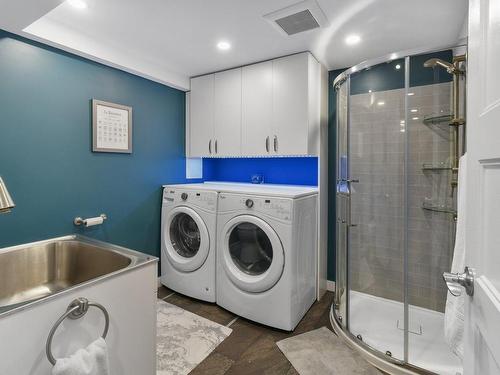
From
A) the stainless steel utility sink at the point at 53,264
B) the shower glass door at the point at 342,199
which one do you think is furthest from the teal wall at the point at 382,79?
the stainless steel utility sink at the point at 53,264

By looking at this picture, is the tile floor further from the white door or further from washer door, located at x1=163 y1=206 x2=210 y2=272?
the white door

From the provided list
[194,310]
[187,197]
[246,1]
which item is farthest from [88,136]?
[194,310]

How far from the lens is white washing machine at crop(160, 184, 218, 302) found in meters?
2.44

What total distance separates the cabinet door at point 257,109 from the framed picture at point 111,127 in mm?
1056

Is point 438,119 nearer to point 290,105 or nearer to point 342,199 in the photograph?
point 342,199

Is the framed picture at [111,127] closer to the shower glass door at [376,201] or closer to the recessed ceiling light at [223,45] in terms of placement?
the recessed ceiling light at [223,45]

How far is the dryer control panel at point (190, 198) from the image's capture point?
7.95 feet

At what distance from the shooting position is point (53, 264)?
68.5 inches

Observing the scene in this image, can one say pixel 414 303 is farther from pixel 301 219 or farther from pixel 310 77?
pixel 310 77

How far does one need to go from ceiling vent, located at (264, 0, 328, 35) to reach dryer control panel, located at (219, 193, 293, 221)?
47.5 inches

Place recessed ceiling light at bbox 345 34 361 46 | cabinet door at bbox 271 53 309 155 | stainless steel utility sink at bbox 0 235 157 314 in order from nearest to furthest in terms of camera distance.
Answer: stainless steel utility sink at bbox 0 235 157 314 → recessed ceiling light at bbox 345 34 361 46 → cabinet door at bbox 271 53 309 155

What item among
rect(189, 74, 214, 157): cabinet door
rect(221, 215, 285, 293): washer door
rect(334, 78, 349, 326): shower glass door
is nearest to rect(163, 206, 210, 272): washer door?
rect(221, 215, 285, 293): washer door

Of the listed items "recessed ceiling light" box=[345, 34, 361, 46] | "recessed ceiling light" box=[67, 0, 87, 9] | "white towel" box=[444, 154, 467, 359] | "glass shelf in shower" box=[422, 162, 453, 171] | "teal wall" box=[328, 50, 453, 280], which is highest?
"recessed ceiling light" box=[67, 0, 87, 9]

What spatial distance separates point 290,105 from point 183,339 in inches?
80.8
